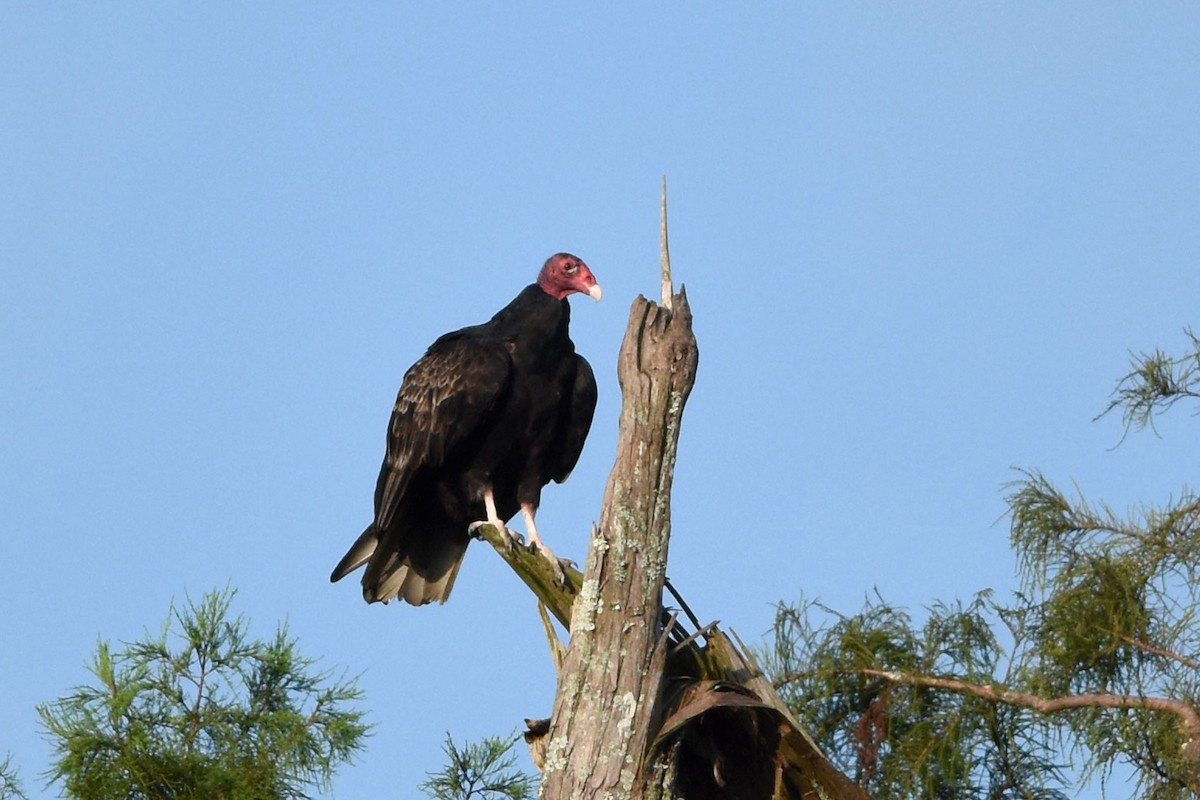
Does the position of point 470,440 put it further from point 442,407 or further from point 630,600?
point 630,600

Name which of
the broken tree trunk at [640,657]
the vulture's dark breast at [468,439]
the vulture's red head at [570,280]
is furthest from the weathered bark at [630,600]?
the vulture's red head at [570,280]

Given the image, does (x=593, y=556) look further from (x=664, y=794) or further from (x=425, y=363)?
(x=425, y=363)

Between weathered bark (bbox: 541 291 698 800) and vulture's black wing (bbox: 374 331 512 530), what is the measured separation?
149 cm

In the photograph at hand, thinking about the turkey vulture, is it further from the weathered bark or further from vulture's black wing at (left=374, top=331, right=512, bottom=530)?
the weathered bark

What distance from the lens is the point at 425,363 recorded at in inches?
201

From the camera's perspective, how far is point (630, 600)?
135 inches

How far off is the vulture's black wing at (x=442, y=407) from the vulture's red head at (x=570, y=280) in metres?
0.36

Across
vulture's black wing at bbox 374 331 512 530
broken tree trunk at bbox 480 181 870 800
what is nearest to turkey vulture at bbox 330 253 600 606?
vulture's black wing at bbox 374 331 512 530

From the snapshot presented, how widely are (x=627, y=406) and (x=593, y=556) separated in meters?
0.36

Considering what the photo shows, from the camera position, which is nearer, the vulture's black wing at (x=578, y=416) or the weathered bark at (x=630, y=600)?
the weathered bark at (x=630, y=600)

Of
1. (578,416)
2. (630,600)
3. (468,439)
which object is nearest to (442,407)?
(468,439)

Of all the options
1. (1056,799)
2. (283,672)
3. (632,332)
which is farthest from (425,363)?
(1056,799)

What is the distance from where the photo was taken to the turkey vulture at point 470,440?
4938mm

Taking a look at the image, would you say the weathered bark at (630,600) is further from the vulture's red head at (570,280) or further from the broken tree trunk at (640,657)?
the vulture's red head at (570,280)
